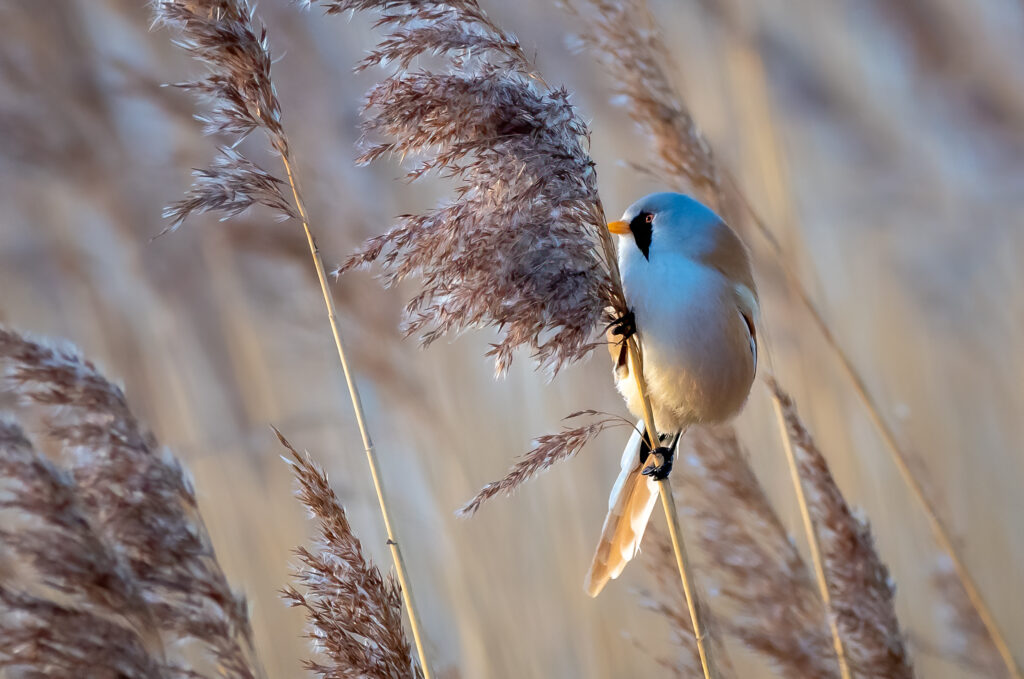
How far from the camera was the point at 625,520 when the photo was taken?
1.39 m

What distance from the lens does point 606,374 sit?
200cm

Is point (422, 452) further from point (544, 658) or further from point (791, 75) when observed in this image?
point (791, 75)

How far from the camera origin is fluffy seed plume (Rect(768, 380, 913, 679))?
1.37 m

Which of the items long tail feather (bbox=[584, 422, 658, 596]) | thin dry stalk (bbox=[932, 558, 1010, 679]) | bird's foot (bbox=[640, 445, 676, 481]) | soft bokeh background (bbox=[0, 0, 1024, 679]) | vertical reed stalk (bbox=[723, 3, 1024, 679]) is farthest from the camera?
soft bokeh background (bbox=[0, 0, 1024, 679])

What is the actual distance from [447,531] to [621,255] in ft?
3.01

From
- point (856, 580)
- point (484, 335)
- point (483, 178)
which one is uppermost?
point (484, 335)

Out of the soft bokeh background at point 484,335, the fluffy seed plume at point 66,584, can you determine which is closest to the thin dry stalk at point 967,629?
the soft bokeh background at point 484,335

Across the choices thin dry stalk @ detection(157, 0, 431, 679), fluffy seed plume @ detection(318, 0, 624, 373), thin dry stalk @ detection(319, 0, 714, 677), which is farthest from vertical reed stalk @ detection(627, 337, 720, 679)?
thin dry stalk @ detection(157, 0, 431, 679)

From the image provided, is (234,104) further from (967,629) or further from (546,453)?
(967,629)

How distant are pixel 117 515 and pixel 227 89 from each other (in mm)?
579

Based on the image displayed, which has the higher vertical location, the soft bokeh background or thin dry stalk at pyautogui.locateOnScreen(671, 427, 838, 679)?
the soft bokeh background

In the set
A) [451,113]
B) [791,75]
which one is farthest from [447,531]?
[791,75]

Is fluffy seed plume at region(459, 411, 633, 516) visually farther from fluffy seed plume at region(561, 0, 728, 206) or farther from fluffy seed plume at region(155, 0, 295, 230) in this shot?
fluffy seed plume at region(561, 0, 728, 206)

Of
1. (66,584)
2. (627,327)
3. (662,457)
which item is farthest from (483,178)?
(66,584)
